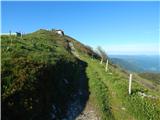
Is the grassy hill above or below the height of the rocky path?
above

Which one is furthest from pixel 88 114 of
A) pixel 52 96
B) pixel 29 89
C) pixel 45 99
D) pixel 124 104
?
pixel 29 89

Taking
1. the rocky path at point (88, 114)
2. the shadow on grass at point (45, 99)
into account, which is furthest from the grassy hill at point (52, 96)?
the rocky path at point (88, 114)

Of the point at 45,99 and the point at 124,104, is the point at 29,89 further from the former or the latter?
the point at 124,104

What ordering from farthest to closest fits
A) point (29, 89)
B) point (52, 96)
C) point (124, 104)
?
point (124, 104) → point (52, 96) → point (29, 89)

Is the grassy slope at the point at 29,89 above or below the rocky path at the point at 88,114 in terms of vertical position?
above

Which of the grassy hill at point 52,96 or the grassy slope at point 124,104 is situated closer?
the grassy hill at point 52,96

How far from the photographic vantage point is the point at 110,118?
1994 cm

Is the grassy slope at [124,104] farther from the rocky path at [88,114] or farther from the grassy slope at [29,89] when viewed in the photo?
the grassy slope at [29,89]

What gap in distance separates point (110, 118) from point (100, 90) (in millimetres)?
6775

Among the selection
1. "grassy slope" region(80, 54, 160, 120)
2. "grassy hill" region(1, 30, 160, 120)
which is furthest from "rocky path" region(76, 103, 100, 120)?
"grassy slope" region(80, 54, 160, 120)

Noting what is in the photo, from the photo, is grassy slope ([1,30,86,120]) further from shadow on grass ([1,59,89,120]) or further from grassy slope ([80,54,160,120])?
grassy slope ([80,54,160,120])

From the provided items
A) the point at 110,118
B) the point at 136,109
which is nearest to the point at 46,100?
the point at 110,118

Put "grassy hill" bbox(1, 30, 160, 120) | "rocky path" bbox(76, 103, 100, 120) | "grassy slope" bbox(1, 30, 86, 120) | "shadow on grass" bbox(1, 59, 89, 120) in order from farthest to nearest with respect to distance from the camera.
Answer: "rocky path" bbox(76, 103, 100, 120)
"grassy hill" bbox(1, 30, 160, 120)
"grassy slope" bbox(1, 30, 86, 120)
"shadow on grass" bbox(1, 59, 89, 120)

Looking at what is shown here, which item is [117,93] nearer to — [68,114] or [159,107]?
[159,107]
